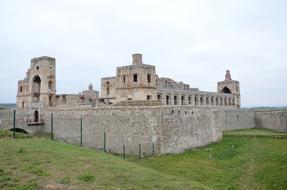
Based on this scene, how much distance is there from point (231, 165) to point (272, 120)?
1134 inches

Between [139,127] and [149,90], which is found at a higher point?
[149,90]

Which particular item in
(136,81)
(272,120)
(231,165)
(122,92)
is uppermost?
(136,81)

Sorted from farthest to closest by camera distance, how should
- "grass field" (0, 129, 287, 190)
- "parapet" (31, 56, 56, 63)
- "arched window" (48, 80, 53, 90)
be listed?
1. "arched window" (48, 80, 53, 90)
2. "parapet" (31, 56, 56, 63)
3. "grass field" (0, 129, 287, 190)

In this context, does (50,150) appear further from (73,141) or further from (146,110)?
(73,141)

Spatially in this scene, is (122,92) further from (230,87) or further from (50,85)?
(230,87)

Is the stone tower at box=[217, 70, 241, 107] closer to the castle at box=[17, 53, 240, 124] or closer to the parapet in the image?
the castle at box=[17, 53, 240, 124]

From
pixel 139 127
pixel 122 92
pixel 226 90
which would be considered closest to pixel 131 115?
pixel 139 127

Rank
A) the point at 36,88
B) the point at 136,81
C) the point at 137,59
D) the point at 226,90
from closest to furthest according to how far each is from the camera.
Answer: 1. the point at 136,81
2. the point at 137,59
3. the point at 36,88
4. the point at 226,90

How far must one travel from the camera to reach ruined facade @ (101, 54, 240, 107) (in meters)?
33.6

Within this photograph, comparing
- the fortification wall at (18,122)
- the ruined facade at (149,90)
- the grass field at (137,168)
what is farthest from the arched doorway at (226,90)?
the fortification wall at (18,122)

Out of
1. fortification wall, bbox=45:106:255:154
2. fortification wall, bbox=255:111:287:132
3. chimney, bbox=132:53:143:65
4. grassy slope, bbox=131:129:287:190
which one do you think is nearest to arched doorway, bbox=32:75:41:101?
fortification wall, bbox=45:106:255:154

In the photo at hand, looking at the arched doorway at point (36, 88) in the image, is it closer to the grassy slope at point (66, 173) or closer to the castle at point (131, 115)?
the castle at point (131, 115)

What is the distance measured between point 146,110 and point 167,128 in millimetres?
2174

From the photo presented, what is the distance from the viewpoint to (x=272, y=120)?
47.4 meters
